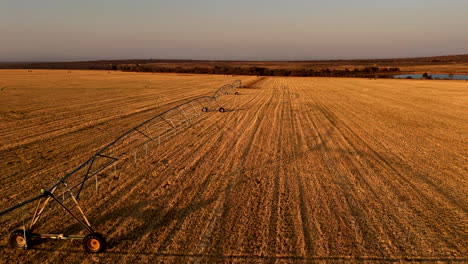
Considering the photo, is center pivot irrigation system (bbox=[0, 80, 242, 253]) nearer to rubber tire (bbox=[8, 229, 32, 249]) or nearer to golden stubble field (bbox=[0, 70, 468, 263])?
rubber tire (bbox=[8, 229, 32, 249])

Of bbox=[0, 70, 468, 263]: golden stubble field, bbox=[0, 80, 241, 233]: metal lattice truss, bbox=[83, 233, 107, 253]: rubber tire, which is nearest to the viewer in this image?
bbox=[83, 233, 107, 253]: rubber tire

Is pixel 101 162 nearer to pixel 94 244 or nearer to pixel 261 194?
pixel 94 244

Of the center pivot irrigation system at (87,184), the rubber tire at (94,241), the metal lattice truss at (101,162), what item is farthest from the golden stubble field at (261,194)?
the metal lattice truss at (101,162)

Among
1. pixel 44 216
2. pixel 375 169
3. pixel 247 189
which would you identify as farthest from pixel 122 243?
pixel 375 169

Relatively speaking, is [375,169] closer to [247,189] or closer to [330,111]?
[247,189]

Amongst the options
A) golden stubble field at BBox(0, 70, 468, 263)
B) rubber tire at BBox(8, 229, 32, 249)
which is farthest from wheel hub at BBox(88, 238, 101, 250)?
rubber tire at BBox(8, 229, 32, 249)

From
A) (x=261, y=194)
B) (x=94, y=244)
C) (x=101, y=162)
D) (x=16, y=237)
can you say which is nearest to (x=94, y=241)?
(x=94, y=244)

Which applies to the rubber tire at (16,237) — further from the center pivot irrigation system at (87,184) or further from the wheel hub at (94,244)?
the wheel hub at (94,244)

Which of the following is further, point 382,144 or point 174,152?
point 382,144

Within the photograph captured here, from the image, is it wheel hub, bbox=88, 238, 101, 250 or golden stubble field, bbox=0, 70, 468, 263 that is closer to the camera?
wheel hub, bbox=88, 238, 101, 250
